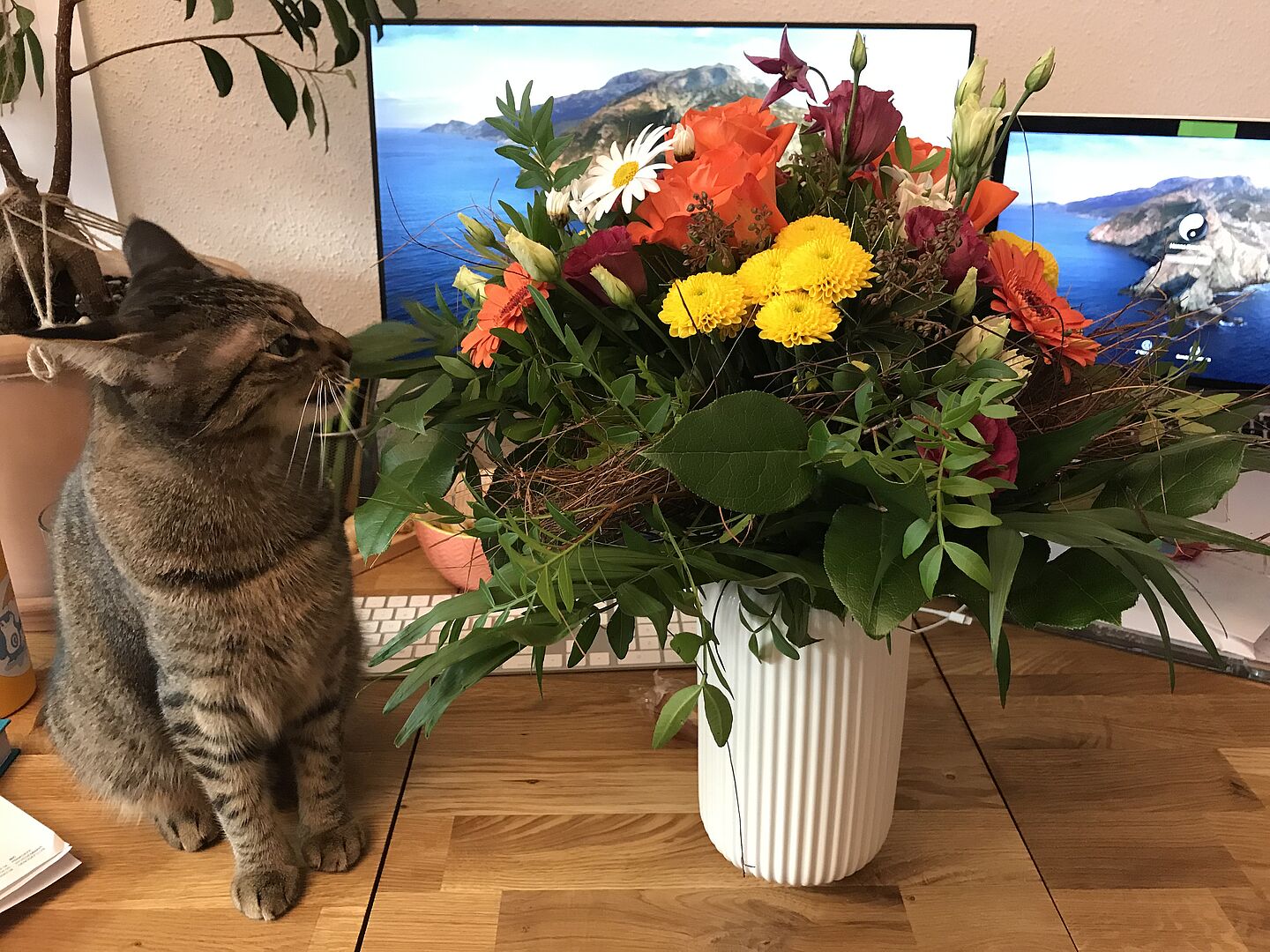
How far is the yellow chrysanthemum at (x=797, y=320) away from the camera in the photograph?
1.52 feet

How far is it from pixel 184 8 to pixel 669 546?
1084mm

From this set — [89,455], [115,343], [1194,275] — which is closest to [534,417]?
[115,343]

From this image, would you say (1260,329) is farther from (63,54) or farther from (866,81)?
(63,54)

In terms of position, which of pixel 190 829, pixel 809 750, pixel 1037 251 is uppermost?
pixel 1037 251

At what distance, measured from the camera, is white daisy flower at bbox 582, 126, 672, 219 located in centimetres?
52

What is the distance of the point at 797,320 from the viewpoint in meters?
0.46

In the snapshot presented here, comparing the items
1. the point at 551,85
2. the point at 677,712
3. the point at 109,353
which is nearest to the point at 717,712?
the point at 677,712

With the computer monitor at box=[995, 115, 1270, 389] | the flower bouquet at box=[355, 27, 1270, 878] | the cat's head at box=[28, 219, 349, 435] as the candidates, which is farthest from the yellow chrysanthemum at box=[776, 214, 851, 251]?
the computer monitor at box=[995, 115, 1270, 389]

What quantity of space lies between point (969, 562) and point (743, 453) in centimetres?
12

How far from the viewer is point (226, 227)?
4.22ft

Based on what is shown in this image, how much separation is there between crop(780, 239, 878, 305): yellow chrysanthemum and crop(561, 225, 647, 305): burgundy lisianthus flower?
87 mm

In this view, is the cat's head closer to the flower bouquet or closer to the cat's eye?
the cat's eye

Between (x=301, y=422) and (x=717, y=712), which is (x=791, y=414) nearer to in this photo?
(x=717, y=712)

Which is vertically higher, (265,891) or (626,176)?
(626,176)
